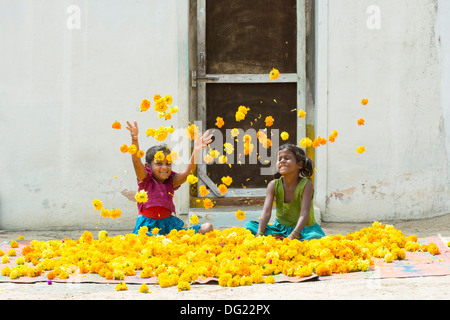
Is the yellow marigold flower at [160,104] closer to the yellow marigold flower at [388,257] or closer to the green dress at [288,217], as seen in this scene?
the green dress at [288,217]

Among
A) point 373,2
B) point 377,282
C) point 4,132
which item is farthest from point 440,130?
point 4,132

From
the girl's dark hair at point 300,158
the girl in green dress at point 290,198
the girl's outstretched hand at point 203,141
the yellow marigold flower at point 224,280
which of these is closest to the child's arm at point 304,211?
the girl in green dress at point 290,198

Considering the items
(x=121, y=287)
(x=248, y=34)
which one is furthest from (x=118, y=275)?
(x=248, y=34)

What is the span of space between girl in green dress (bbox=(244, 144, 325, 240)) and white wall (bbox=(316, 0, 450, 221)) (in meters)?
1.22

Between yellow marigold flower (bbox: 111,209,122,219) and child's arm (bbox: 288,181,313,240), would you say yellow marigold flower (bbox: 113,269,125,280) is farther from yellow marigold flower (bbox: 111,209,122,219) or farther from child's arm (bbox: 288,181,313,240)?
yellow marigold flower (bbox: 111,209,122,219)

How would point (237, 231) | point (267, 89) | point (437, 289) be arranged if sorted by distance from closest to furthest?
point (437, 289) → point (237, 231) → point (267, 89)

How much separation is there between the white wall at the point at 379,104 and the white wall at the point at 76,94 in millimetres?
1590

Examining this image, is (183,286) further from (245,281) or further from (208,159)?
(208,159)

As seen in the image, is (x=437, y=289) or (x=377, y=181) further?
(x=377, y=181)

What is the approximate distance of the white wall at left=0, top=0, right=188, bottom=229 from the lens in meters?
5.82

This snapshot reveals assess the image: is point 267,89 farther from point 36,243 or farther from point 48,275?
point 48,275

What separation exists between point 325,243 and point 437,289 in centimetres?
100

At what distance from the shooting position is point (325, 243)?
4074mm

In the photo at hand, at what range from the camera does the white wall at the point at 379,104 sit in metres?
5.96
